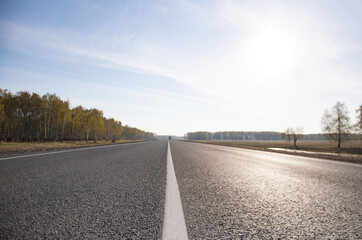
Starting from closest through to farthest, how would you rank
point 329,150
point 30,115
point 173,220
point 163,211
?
point 173,220
point 163,211
point 329,150
point 30,115

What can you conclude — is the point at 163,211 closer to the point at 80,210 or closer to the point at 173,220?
the point at 173,220

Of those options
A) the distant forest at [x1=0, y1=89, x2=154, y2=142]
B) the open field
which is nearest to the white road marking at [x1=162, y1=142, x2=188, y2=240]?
the open field

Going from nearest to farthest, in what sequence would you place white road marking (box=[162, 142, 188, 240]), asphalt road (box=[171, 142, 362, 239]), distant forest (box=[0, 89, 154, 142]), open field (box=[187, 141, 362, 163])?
white road marking (box=[162, 142, 188, 240]) → asphalt road (box=[171, 142, 362, 239]) → open field (box=[187, 141, 362, 163]) → distant forest (box=[0, 89, 154, 142])

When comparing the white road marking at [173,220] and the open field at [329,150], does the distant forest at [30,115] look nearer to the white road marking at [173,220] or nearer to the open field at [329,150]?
the open field at [329,150]

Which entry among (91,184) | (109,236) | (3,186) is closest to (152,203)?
(109,236)

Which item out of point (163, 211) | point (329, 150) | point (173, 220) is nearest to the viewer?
point (173, 220)

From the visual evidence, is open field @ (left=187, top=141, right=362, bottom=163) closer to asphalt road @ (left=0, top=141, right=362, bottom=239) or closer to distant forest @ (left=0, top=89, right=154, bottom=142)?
asphalt road @ (left=0, top=141, right=362, bottom=239)

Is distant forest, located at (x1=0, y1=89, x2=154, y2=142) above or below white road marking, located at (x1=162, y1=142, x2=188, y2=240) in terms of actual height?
above

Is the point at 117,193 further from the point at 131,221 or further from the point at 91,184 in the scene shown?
the point at 131,221

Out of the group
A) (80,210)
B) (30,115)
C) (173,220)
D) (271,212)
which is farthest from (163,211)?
(30,115)

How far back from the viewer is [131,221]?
1.77 meters

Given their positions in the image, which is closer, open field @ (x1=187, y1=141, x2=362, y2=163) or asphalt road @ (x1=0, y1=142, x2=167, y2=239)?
asphalt road @ (x1=0, y1=142, x2=167, y2=239)

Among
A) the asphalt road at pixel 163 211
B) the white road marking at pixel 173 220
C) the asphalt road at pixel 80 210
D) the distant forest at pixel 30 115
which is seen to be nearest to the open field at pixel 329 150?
the asphalt road at pixel 163 211

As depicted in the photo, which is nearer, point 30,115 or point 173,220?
point 173,220
